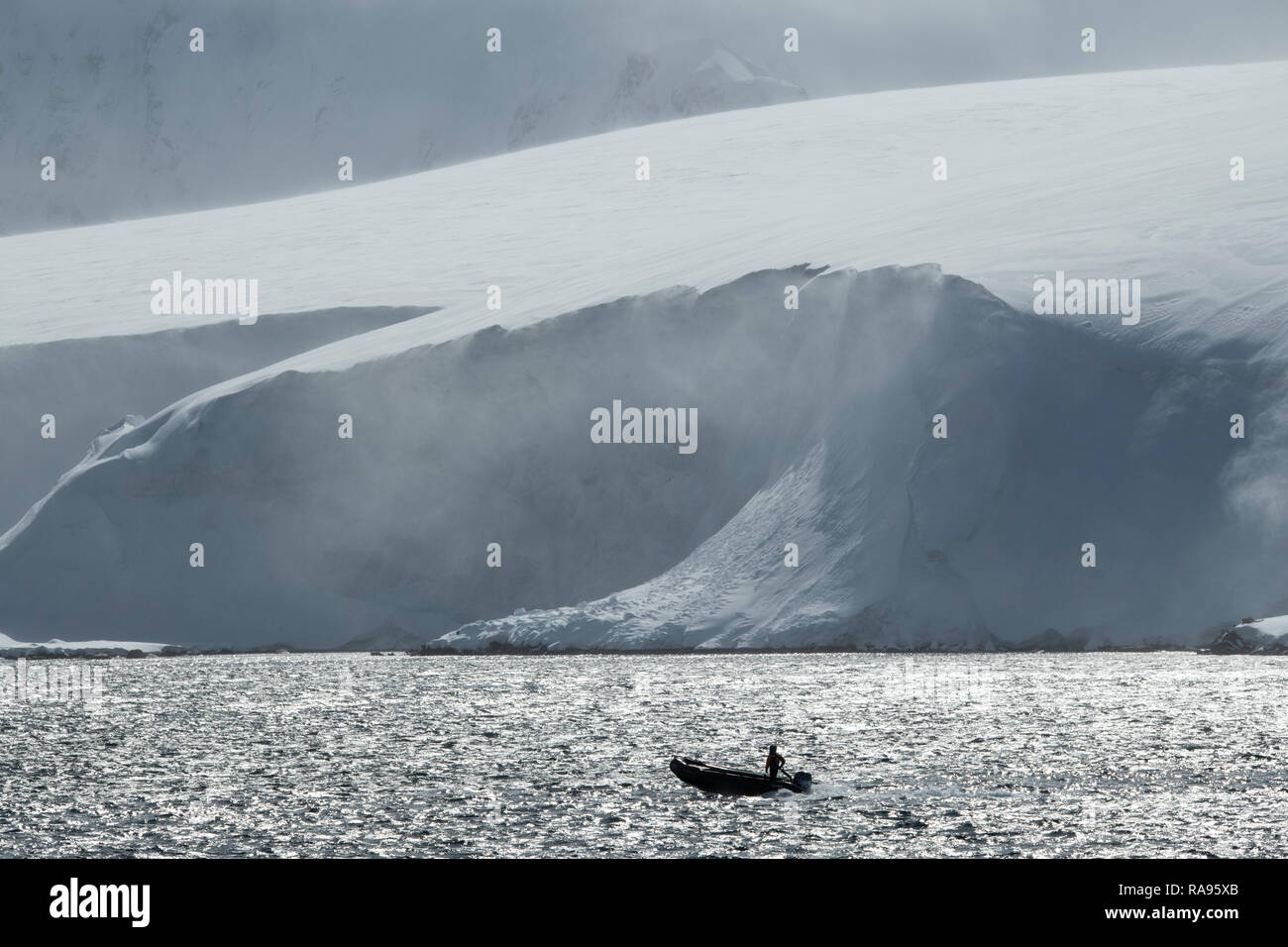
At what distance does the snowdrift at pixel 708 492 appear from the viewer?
46406 mm

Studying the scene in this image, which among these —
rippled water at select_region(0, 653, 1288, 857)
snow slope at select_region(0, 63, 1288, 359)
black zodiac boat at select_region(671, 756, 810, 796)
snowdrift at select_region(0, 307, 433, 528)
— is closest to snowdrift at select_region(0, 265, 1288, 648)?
snow slope at select_region(0, 63, 1288, 359)

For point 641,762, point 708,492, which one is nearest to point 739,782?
point 641,762

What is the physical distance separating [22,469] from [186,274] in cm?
1986

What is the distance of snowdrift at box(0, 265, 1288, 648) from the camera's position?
46406 mm

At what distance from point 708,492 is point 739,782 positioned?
27.9 metres

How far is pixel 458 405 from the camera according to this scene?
177 feet

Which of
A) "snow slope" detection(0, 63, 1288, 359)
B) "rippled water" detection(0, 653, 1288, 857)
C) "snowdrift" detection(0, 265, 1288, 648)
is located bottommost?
"rippled water" detection(0, 653, 1288, 857)

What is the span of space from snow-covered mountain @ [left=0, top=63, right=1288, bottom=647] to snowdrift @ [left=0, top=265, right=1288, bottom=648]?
0.09 metres

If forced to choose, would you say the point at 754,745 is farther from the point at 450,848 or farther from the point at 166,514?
the point at 166,514

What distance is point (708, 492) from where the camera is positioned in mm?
52844

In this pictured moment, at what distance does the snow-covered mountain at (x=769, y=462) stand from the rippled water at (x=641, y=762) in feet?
8.58

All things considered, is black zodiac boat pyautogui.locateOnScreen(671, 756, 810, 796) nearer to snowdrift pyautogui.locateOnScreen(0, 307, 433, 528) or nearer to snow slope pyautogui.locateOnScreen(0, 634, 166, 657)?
snow slope pyautogui.locateOnScreen(0, 634, 166, 657)

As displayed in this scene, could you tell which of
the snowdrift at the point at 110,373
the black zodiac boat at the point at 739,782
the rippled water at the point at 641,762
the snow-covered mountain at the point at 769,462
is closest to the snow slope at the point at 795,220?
the snow-covered mountain at the point at 769,462
